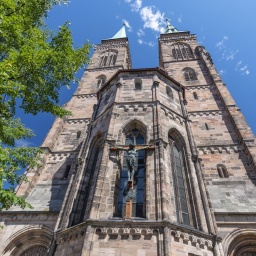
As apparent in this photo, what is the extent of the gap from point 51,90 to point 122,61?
2226 cm

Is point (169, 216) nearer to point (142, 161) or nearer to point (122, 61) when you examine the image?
point (142, 161)

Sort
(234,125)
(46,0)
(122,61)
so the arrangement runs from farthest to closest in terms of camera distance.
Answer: (122,61) < (234,125) < (46,0)

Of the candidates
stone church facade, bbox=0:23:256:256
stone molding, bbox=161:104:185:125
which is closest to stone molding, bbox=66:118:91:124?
stone church facade, bbox=0:23:256:256

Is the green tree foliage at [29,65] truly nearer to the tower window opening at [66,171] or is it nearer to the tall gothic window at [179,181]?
the tall gothic window at [179,181]

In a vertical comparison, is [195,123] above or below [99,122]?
above

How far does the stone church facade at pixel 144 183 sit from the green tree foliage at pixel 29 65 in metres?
2.49

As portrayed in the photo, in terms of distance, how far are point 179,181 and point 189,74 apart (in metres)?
16.7

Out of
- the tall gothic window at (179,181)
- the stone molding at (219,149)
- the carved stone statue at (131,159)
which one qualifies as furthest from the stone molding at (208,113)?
the carved stone statue at (131,159)

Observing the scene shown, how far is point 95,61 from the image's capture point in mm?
30234

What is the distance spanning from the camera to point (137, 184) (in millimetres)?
9156

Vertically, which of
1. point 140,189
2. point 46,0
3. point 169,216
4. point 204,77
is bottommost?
point 169,216

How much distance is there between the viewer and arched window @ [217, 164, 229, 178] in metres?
13.4

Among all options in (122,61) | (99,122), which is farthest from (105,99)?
(122,61)

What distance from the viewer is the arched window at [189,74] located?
23.5 m
